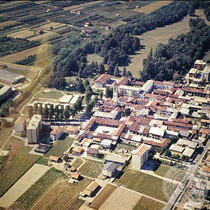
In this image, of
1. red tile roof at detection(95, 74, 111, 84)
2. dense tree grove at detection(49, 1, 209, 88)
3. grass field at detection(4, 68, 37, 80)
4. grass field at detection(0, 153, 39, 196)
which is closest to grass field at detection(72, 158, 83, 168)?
grass field at detection(0, 153, 39, 196)

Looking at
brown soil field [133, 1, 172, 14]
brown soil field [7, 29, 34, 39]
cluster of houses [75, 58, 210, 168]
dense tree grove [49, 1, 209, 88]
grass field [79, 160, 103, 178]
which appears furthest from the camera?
brown soil field [133, 1, 172, 14]

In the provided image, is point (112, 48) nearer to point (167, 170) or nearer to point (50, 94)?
point (50, 94)

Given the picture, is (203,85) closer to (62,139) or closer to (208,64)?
(208,64)

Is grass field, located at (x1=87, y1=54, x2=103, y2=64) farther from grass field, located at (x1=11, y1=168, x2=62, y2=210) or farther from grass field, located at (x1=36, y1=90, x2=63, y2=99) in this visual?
grass field, located at (x1=11, y1=168, x2=62, y2=210)

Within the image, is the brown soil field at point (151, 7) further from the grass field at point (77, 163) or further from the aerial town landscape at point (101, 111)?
the grass field at point (77, 163)

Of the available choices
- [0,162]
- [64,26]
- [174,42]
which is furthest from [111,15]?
[0,162]
